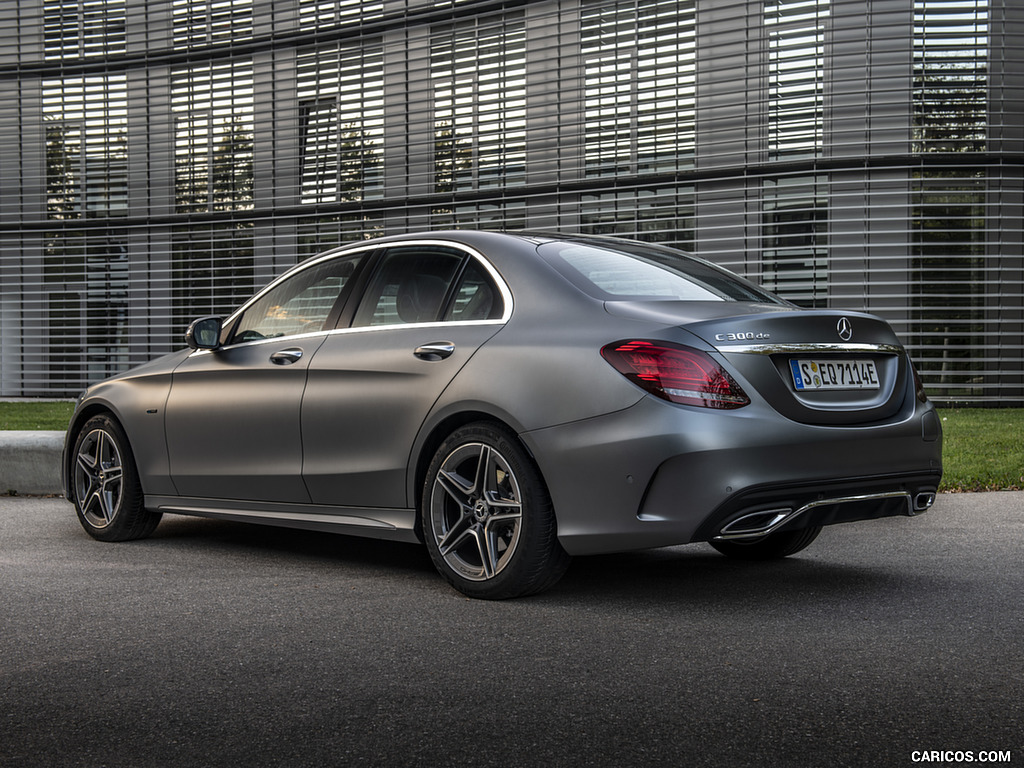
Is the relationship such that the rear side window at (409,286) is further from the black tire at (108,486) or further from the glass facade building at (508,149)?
the glass facade building at (508,149)

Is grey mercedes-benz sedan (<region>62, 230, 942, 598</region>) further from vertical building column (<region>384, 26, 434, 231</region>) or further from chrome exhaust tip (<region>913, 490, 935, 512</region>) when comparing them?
vertical building column (<region>384, 26, 434, 231</region>)

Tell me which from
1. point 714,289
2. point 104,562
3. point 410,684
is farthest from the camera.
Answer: point 104,562

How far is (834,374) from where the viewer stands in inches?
174

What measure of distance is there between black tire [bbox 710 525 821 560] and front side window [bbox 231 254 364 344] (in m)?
Answer: 2.29

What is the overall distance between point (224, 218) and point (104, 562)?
13100 millimetres

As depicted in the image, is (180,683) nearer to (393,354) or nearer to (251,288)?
(393,354)

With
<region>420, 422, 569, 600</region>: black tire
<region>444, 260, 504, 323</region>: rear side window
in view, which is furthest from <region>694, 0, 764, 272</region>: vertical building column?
<region>420, 422, 569, 600</region>: black tire

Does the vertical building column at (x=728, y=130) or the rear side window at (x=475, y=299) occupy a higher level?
the vertical building column at (x=728, y=130)

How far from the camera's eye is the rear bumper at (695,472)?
4.04 m

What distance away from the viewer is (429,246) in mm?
5289

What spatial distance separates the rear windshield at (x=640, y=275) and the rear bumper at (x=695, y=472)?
638 mm

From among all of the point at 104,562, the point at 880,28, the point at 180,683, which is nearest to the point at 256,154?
the point at 880,28

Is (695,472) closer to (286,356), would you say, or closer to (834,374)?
(834,374)

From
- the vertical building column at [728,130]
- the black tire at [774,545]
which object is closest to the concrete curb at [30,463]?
the black tire at [774,545]
